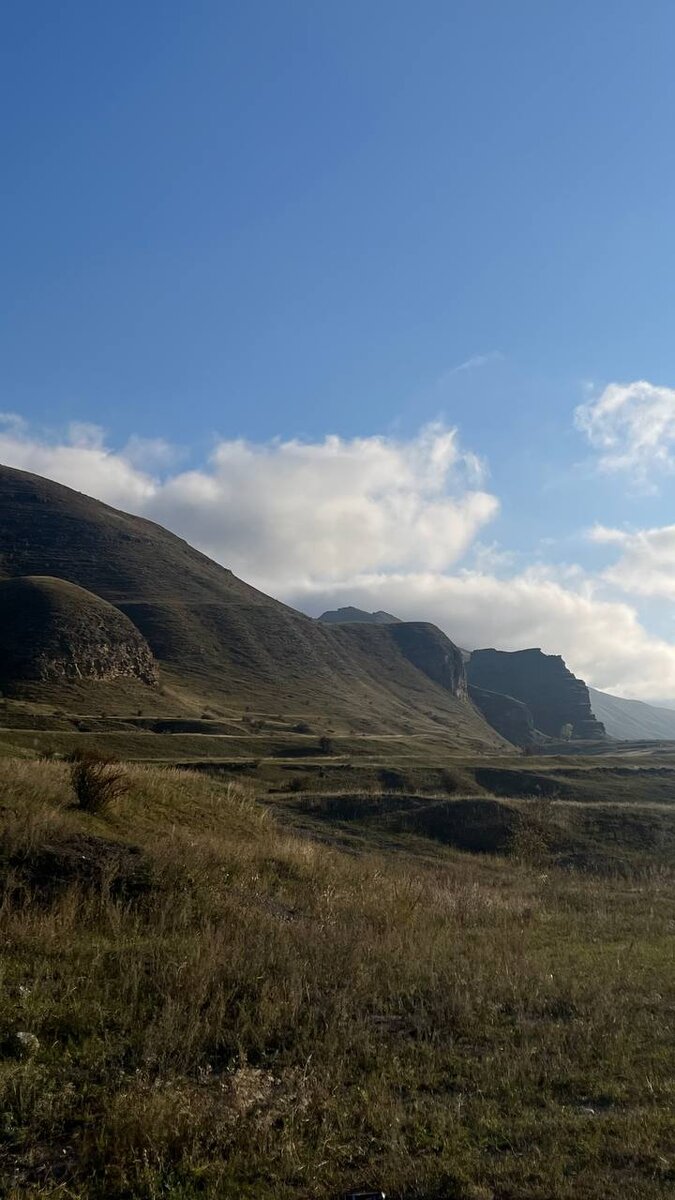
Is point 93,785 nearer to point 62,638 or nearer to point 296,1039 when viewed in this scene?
point 296,1039

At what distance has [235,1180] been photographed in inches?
176

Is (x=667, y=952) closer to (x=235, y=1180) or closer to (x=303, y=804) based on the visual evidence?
(x=235, y=1180)

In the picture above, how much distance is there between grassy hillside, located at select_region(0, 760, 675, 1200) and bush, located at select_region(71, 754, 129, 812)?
60.5 inches

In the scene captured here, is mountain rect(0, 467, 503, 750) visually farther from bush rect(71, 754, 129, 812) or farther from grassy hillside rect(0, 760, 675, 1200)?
grassy hillside rect(0, 760, 675, 1200)

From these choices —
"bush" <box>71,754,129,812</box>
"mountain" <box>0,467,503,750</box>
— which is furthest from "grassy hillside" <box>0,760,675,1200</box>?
"mountain" <box>0,467,503,750</box>

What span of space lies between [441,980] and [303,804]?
31345mm

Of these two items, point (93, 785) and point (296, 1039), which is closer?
point (296, 1039)

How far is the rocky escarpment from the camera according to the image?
3834 inches

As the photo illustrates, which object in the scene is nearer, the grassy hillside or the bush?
the grassy hillside

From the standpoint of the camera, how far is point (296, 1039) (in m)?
6.57

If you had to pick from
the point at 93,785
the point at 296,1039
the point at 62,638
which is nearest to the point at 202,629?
the point at 62,638

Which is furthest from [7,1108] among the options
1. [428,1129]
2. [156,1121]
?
[428,1129]

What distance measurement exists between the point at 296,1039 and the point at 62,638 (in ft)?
339

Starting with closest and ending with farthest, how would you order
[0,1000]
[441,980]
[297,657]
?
[0,1000] → [441,980] → [297,657]
